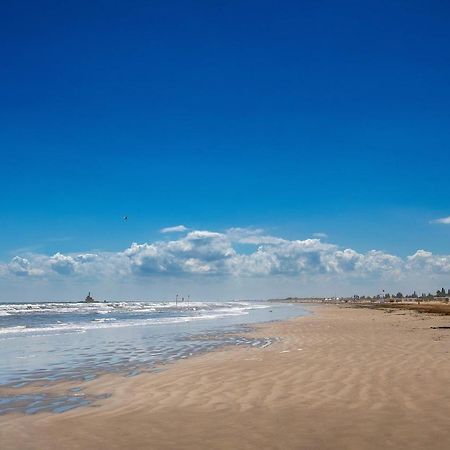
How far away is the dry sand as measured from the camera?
271 inches

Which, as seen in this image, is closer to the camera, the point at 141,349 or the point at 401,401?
the point at 401,401

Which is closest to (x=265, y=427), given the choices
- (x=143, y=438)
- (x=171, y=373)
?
(x=143, y=438)

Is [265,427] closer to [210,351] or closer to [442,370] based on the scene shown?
[442,370]

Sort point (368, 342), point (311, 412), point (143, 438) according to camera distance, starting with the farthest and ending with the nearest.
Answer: point (368, 342) → point (311, 412) → point (143, 438)

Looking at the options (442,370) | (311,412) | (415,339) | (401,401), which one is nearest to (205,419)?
(311,412)

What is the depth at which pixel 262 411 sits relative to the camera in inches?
336

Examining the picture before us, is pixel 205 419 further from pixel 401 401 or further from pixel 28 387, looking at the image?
pixel 28 387

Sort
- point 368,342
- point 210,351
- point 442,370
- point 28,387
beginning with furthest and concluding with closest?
point 368,342 < point 210,351 < point 442,370 < point 28,387

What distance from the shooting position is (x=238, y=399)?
9.58 meters

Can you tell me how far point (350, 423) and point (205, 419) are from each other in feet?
7.72

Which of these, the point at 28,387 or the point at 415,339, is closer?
the point at 28,387

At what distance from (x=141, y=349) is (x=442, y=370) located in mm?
11798

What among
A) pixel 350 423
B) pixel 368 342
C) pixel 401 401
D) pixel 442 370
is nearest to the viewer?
pixel 350 423

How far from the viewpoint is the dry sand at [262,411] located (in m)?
6.87
